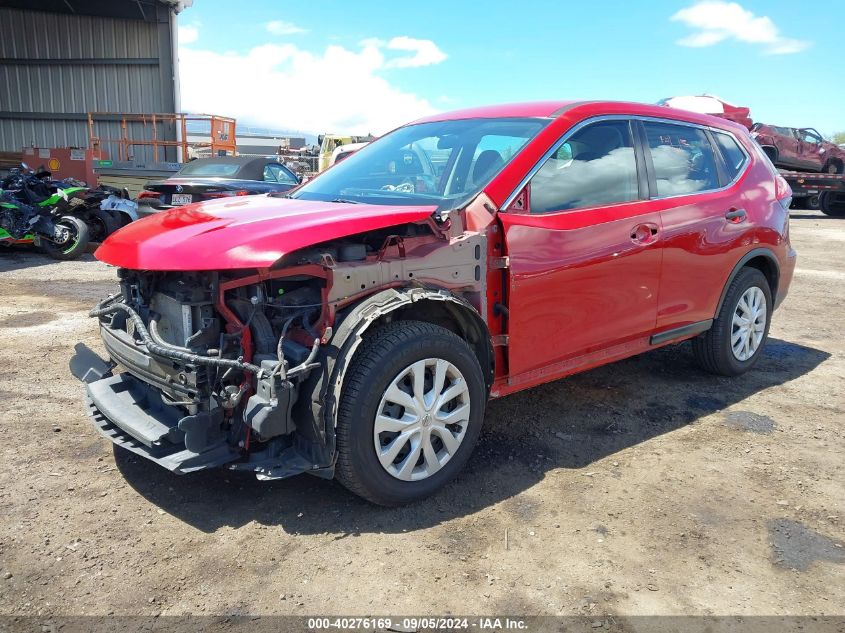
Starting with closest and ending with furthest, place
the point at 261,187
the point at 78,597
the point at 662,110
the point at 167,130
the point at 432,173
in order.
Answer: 1. the point at 78,597
2. the point at 432,173
3. the point at 662,110
4. the point at 261,187
5. the point at 167,130

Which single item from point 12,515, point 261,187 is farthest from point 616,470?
point 261,187

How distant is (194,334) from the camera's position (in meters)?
2.71

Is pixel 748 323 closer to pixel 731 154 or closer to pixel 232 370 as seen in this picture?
pixel 731 154

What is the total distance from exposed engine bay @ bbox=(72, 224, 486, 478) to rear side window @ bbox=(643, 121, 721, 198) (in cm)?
163

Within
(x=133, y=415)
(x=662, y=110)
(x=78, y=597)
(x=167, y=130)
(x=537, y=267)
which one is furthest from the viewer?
(x=167, y=130)

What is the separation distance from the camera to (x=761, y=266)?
4.79m

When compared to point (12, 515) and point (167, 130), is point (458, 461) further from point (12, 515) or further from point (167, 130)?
point (167, 130)

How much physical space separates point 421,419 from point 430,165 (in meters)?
1.55

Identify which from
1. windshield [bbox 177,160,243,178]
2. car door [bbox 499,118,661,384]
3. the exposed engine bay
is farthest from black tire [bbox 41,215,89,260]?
car door [bbox 499,118,661,384]

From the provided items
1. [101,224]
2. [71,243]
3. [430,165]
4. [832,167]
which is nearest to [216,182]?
[71,243]

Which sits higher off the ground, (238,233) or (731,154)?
(731,154)

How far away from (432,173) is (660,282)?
1.51 meters

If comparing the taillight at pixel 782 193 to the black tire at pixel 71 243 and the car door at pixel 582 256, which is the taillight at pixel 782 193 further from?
the black tire at pixel 71 243

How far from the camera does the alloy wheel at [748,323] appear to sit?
15.1 ft
